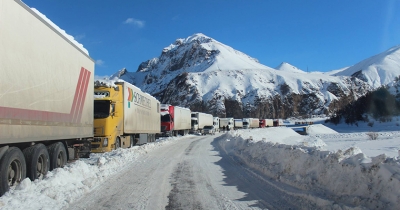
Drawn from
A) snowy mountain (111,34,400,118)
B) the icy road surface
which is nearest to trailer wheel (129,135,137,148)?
Result: the icy road surface

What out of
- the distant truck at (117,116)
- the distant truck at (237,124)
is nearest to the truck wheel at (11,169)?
the distant truck at (117,116)

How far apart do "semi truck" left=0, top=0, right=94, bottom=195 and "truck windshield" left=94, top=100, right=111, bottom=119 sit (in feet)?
16.0

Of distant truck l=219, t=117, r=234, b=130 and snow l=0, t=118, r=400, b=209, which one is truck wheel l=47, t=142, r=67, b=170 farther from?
distant truck l=219, t=117, r=234, b=130

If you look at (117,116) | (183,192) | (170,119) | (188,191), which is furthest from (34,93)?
(170,119)

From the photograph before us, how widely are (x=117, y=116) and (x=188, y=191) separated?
10.4m

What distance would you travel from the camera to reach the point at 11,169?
7797 millimetres

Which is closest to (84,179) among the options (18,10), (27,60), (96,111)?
(27,60)

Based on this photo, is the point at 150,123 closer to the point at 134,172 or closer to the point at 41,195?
the point at 134,172

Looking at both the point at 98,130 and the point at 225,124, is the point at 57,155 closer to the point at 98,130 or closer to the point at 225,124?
the point at 98,130

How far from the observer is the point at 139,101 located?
23.7 m

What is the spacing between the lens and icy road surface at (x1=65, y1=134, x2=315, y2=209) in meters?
7.35

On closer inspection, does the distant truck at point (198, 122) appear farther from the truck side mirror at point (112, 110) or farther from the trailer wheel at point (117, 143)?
the truck side mirror at point (112, 110)

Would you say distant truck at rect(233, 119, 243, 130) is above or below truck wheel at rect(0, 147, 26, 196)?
above

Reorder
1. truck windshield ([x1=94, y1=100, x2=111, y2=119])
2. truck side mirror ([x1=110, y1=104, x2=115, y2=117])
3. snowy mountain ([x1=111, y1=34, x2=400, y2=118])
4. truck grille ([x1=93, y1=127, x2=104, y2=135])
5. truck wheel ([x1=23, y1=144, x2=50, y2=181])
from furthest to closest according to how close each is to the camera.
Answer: snowy mountain ([x1=111, y1=34, x2=400, y2=118]) → truck side mirror ([x1=110, y1=104, x2=115, y2=117]) → truck windshield ([x1=94, y1=100, x2=111, y2=119]) → truck grille ([x1=93, y1=127, x2=104, y2=135]) → truck wheel ([x1=23, y1=144, x2=50, y2=181])
